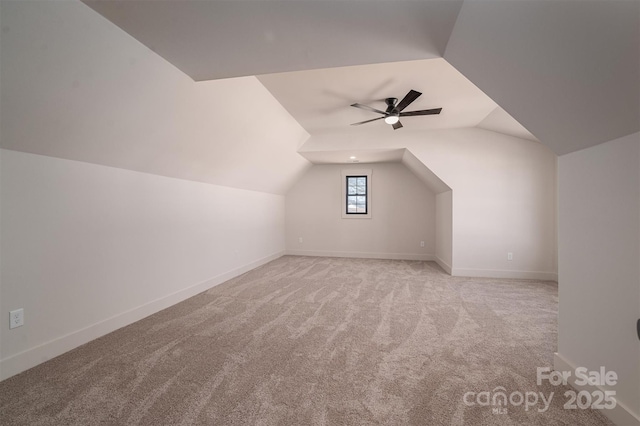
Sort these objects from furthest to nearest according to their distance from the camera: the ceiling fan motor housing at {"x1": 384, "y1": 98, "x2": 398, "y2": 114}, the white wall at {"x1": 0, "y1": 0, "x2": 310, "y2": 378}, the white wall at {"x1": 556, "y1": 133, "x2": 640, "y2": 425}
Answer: the ceiling fan motor housing at {"x1": 384, "y1": 98, "x2": 398, "y2": 114} < the white wall at {"x1": 0, "y1": 0, "x2": 310, "y2": 378} < the white wall at {"x1": 556, "y1": 133, "x2": 640, "y2": 425}

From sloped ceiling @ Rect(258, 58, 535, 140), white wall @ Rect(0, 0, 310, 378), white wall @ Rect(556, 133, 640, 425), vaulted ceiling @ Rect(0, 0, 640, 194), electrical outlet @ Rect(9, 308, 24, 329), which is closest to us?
vaulted ceiling @ Rect(0, 0, 640, 194)

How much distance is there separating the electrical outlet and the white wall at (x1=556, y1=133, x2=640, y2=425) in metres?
3.72

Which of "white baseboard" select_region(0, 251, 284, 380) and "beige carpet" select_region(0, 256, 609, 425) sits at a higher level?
"white baseboard" select_region(0, 251, 284, 380)

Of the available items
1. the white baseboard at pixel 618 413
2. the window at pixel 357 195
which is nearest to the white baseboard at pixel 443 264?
the window at pixel 357 195

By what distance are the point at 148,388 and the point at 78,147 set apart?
1909 millimetres

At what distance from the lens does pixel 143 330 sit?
2.61 meters

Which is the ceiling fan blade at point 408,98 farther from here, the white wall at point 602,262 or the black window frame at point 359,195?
the black window frame at point 359,195

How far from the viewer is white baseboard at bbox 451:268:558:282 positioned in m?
4.51

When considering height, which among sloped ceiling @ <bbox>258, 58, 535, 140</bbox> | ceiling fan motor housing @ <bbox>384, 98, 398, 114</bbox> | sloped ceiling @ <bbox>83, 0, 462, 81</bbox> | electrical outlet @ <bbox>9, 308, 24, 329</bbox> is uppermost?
sloped ceiling @ <bbox>258, 58, 535, 140</bbox>

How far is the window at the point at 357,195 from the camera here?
6723 millimetres

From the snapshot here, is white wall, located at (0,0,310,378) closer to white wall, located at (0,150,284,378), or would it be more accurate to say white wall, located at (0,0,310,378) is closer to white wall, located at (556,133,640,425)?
white wall, located at (0,150,284,378)

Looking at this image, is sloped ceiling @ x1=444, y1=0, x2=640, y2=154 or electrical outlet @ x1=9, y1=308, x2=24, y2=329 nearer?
sloped ceiling @ x1=444, y1=0, x2=640, y2=154

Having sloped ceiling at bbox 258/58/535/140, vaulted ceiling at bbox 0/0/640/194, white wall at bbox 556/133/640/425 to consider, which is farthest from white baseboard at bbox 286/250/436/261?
white wall at bbox 556/133/640/425

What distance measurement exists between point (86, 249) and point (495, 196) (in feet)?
18.1
